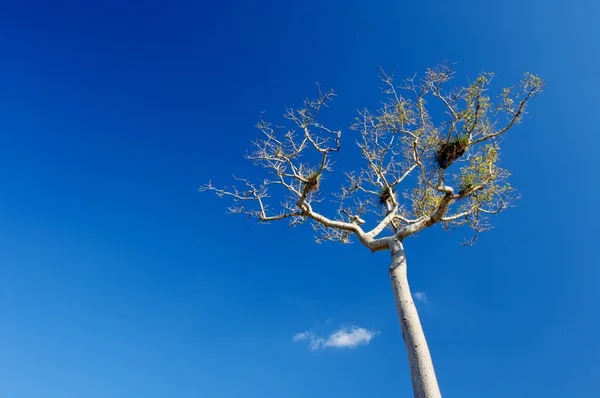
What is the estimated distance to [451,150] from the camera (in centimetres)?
978

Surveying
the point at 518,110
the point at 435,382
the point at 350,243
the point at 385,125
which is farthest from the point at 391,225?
the point at 435,382

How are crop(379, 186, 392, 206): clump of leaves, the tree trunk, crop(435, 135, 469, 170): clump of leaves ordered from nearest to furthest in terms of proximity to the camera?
the tree trunk < crop(435, 135, 469, 170): clump of leaves < crop(379, 186, 392, 206): clump of leaves

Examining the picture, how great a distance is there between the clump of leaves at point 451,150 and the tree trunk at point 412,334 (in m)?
2.77

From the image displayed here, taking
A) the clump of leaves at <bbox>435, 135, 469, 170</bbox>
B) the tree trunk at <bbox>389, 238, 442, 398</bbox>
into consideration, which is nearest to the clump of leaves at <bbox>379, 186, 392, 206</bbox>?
the clump of leaves at <bbox>435, 135, 469, 170</bbox>

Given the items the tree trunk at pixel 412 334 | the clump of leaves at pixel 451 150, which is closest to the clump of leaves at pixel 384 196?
the clump of leaves at pixel 451 150

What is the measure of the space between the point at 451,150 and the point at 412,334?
5100 mm

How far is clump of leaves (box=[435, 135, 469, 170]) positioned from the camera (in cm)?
977

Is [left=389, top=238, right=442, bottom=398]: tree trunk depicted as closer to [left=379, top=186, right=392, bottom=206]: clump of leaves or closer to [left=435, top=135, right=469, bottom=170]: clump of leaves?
[left=435, top=135, right=469, bottom=170]: clump of leaves

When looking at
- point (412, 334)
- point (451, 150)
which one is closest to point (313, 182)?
point (451, 150)

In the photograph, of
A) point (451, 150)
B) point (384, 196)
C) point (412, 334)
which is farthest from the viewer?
point (384, 196)

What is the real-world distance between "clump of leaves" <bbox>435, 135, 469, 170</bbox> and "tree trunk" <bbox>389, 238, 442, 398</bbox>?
2.77m

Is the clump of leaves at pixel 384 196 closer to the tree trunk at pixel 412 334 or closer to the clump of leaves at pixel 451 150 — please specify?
the clump of leaves at pixel 451 150

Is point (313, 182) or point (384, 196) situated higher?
point (384, 196)

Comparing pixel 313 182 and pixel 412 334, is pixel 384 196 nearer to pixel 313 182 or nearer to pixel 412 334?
pixel 313 182
